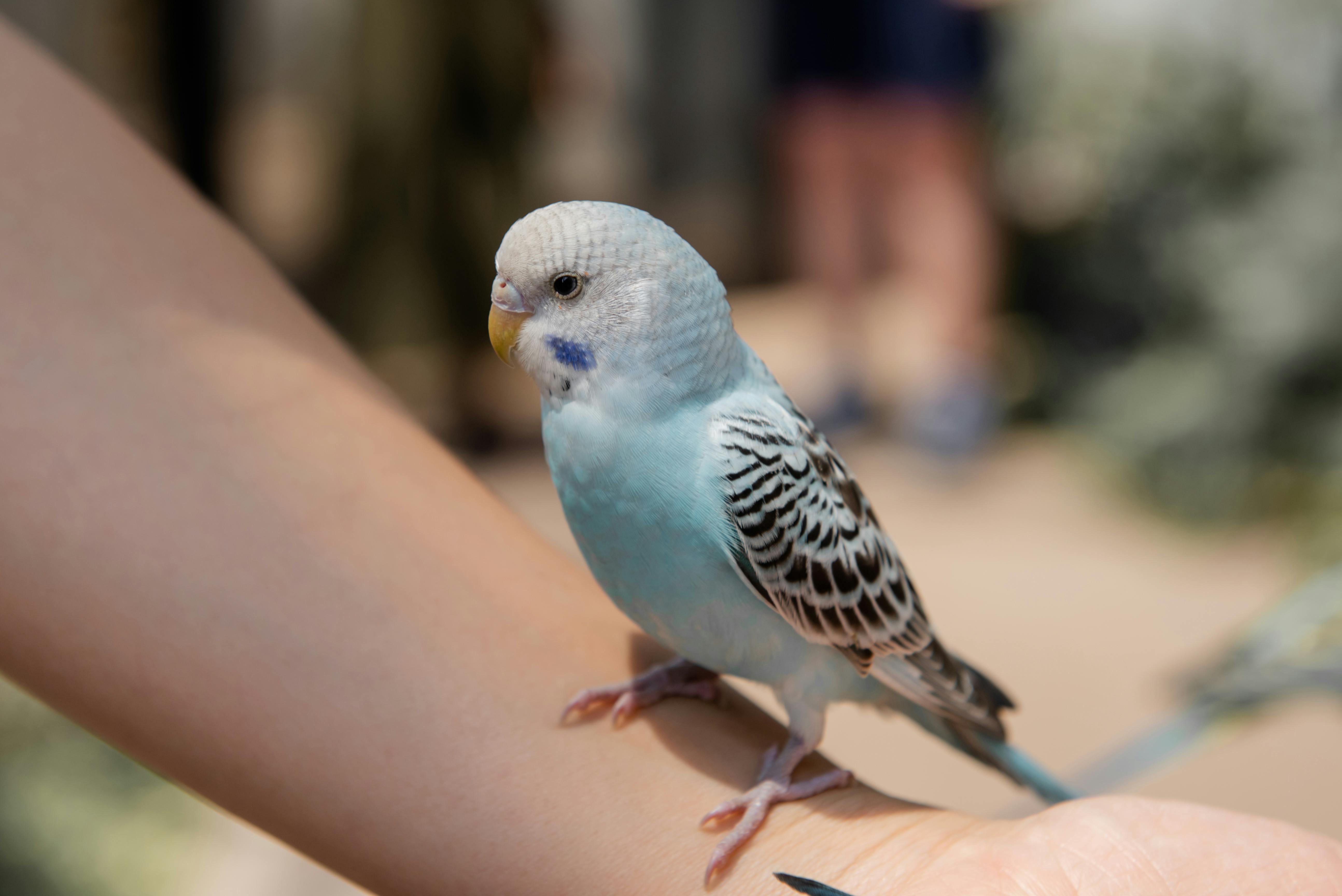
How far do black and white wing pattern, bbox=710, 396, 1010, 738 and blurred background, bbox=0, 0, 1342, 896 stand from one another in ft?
6.77

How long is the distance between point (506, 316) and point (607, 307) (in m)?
0.13

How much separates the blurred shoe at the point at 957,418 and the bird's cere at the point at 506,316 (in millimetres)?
4915

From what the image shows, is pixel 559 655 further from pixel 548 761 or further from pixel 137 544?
pixel 137 544

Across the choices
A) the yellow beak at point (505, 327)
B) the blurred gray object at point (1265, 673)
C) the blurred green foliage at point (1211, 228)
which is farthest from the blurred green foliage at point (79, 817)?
the blurred green foliage at point (1211, 228)

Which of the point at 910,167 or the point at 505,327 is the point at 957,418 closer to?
the point at 910,167

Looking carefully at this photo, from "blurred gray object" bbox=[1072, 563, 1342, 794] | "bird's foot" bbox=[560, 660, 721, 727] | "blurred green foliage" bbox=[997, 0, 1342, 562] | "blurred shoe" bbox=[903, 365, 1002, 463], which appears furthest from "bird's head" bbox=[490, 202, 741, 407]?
"blurred shoe" bbox=[903, 365, 1002, 463]

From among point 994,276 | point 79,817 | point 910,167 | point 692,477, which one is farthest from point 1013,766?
point 994,276

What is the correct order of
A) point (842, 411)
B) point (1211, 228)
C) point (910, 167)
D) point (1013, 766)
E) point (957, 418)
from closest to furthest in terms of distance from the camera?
point (1013, 766)
point (1211, 228)
point (957, 418)
point (910, 167)
point (842, 411)

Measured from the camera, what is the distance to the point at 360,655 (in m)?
1.47

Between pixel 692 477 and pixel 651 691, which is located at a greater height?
pixel 692 477

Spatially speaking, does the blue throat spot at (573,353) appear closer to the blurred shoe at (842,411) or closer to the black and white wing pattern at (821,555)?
the black and white wing pattern at (821,555)

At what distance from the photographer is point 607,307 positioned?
4.21 ft

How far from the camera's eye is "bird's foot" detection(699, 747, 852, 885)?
1490 millimetres

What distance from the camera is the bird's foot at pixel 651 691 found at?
1608 mm
